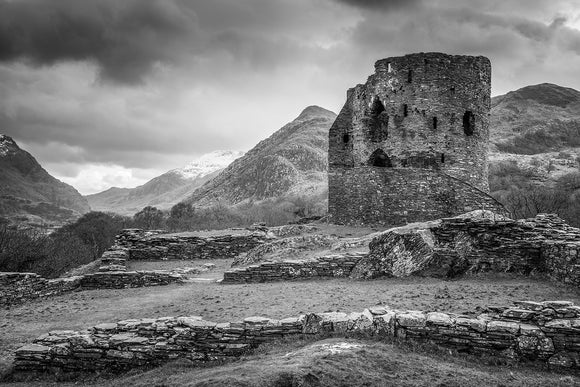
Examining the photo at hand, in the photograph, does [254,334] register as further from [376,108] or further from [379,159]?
[376,108]

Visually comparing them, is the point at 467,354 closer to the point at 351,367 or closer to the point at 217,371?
the point at 351,367

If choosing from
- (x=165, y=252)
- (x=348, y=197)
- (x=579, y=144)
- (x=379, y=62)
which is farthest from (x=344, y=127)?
(x=579, y=144)

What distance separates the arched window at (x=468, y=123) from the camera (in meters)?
33.7

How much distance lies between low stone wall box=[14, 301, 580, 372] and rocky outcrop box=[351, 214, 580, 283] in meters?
6.41

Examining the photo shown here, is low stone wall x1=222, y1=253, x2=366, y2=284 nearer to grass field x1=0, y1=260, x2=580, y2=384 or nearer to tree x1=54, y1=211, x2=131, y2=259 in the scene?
grass field x1=0, y1=260, x2=580, y2=384

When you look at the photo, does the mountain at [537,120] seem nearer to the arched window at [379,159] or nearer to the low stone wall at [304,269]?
the arched window at [379,159]

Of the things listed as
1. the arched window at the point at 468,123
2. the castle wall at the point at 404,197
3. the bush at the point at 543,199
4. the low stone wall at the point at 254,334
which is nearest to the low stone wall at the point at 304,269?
the low stone wall at the point at 254,334

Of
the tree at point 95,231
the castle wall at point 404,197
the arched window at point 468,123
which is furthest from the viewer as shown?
the tree at point 95,231

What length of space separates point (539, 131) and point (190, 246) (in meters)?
156

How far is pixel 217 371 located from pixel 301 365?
2.20 m

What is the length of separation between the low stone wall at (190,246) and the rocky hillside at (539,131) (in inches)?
3063

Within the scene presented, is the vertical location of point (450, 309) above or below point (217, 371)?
above

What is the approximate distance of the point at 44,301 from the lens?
2033 centimetres

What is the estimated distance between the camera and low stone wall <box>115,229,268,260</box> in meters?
31.5
